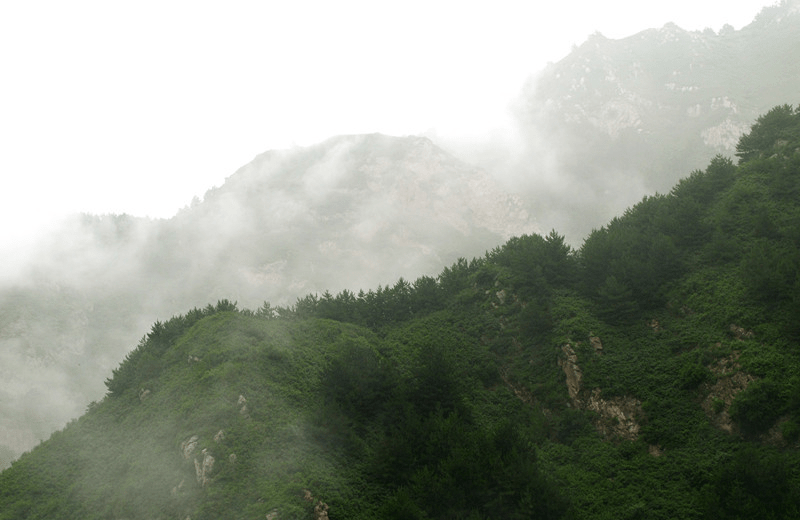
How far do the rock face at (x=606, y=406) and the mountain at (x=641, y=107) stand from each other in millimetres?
83758

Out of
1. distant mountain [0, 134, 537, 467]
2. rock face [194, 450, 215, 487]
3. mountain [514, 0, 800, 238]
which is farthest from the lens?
mountain [514, 0, 800, 238]

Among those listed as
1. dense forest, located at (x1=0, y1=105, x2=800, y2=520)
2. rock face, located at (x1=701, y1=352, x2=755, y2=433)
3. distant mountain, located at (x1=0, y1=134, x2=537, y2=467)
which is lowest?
rock face, located at (x1=701, y1=352, x2=755, y2=433)

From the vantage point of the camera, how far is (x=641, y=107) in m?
128

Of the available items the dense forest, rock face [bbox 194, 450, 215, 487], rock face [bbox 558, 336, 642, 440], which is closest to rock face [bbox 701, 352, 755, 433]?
the dense forest

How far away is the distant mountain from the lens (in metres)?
93.2

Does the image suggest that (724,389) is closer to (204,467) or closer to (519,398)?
(519,398)

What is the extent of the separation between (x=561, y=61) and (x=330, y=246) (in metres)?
99.5

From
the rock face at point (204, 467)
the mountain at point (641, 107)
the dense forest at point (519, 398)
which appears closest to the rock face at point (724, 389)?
the dense forest at point (519, 398)

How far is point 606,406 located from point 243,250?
102 metres

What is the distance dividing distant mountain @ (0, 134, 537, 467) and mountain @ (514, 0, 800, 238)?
606 inches

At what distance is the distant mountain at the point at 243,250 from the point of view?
93.2m

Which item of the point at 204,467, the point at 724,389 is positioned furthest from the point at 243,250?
the point at 724,389

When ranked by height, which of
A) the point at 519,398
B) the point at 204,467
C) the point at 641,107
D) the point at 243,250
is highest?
the point at 641,107

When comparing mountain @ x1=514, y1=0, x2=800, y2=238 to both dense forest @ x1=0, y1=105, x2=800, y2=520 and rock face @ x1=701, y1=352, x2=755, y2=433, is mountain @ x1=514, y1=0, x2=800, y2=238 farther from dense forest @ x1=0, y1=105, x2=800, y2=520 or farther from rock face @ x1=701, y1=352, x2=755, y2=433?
rock face @ x1=701, y1=352, x2=755, y2=433
